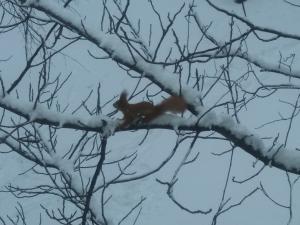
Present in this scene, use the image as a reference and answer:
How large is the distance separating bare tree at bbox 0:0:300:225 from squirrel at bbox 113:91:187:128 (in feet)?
0.10

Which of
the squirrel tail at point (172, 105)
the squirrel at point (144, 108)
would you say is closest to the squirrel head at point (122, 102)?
the squirrel at point (144, 108)

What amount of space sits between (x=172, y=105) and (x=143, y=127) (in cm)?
15

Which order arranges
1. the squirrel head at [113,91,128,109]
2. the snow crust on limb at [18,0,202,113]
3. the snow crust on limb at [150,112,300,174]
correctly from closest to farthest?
the squirrel head at [113,91,128,109] → the snow crust on limb at [150,112,300,174] → the snow crust on limb at [18,0,202,113]

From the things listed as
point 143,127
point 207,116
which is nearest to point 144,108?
point 143,127

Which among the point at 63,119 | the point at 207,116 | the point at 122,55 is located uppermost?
the point at 122,55

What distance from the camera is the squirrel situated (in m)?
2.05

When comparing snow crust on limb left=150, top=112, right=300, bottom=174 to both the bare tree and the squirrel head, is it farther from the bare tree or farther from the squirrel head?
the squirrel head

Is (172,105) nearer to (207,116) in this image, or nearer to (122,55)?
(207,116)

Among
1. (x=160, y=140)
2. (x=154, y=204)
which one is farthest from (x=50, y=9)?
(x=160, y=140)

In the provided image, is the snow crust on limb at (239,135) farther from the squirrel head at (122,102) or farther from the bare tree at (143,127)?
the squirrel head at (122,102)

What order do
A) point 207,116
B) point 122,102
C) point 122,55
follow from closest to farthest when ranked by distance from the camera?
point 122,102, point 207,116, point 122,55

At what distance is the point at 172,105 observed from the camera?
2.10m

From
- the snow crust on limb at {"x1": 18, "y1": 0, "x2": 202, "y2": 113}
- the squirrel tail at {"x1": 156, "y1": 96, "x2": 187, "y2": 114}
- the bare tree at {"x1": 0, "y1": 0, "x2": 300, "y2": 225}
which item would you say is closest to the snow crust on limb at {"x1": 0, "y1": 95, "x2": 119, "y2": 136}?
the bare tree at {"x1": 0, "y1": 0, "x2": 300, "y2": 225}

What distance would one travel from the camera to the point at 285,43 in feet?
38.7
